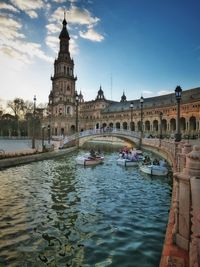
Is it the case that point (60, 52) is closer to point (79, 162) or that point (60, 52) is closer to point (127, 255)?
point (79, 162)

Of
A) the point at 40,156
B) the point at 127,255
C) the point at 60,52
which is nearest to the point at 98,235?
the point at 127,255

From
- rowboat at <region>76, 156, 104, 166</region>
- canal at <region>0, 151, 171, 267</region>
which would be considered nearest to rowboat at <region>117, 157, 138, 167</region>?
rowboat at <region>76, 156, 104, 166</region>

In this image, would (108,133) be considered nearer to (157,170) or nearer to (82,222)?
(157,170)

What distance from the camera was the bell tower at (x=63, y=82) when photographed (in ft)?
372

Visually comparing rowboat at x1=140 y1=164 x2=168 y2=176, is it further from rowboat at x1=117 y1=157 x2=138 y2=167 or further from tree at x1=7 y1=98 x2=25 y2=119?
tree at x1=7 y1=98 x2=25 y2=119

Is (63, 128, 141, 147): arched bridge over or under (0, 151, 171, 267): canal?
over

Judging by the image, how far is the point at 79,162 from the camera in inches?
1248

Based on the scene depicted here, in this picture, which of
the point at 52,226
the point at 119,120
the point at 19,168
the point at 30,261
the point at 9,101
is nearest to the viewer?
the point at 30,261

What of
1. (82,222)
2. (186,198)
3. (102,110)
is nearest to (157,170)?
→ (82,222)

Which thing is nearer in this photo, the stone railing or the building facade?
the stone railing

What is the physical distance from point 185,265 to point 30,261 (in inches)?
190

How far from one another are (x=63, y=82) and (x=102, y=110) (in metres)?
26.4

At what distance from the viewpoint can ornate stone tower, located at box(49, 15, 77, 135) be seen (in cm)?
11212

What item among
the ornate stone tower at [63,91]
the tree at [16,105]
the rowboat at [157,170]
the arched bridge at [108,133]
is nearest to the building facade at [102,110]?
the ornate stone tower at [63,91]
